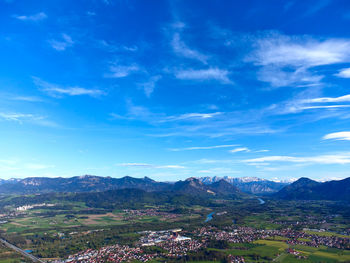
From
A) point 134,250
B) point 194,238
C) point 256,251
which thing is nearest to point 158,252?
point 134,250

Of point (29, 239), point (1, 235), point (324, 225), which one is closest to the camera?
point (29, 239)

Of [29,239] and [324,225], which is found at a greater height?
[324,225]

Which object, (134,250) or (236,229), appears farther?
(236,229)

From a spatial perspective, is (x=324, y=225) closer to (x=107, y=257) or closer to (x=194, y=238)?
(x=194, y=238)

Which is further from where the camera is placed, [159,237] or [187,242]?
[159,237]

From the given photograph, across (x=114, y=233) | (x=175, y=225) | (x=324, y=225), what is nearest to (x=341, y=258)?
(x=324, y=225)

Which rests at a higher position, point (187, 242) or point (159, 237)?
point (187, 242)

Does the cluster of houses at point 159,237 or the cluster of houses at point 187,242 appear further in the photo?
the cluster of houses at point 159,237

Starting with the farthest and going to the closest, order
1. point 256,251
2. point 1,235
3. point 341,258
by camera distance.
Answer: point 1,235 → point 256,251 → point 341,258

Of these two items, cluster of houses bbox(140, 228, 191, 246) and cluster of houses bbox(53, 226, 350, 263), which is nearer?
cluster of houses bbox(53, 226, 350, 263)
